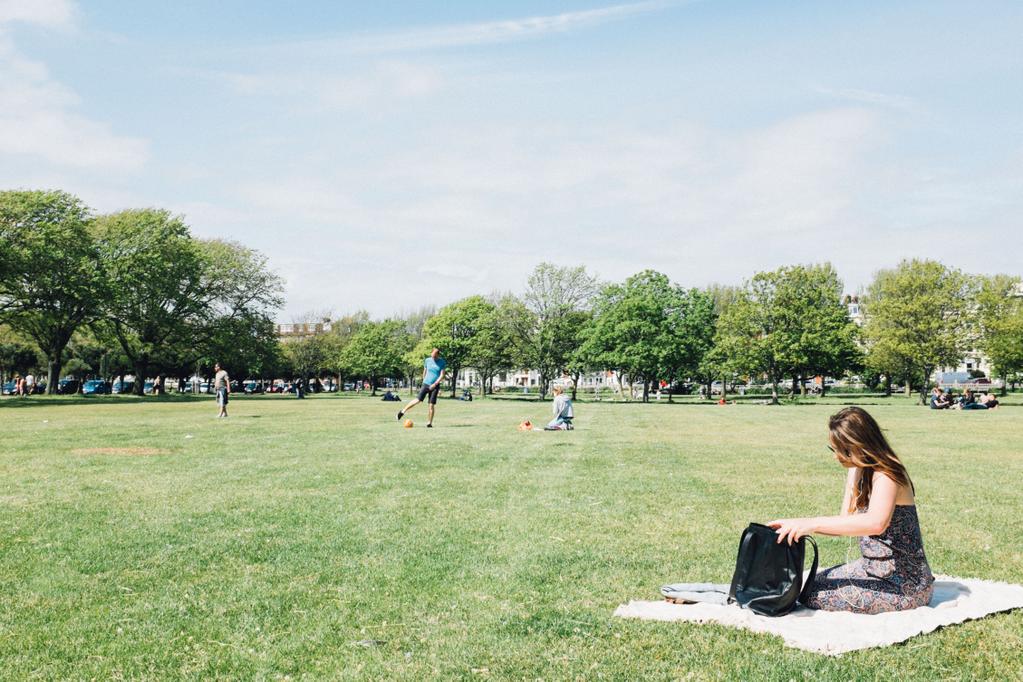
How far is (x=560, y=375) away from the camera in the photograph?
80.7 metres

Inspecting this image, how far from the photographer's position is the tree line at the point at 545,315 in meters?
54.0

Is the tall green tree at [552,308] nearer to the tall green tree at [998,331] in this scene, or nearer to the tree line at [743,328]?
the tree line at [743,328]

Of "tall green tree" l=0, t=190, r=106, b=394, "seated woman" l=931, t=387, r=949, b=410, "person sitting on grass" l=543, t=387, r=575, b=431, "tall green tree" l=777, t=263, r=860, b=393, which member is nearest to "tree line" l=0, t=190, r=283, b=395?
"tall green tree" l=0, t=190, r=106, b=394

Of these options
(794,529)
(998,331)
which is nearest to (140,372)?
(794,529)

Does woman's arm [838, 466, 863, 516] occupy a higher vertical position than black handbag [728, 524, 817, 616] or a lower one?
higher

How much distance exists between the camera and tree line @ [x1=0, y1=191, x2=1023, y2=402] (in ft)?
177

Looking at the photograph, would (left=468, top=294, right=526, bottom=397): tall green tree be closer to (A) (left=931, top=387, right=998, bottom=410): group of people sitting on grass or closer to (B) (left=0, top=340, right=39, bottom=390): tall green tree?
(A) (left=931, top=387, right=998, bottom=410): group of people sitting on grass

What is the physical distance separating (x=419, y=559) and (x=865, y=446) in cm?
449

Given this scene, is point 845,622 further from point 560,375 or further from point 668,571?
point 560,375

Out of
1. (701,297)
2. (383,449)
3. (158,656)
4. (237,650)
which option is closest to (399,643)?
(237,650)

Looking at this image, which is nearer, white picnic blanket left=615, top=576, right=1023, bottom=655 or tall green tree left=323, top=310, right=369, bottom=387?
white picnic blanket left=615, top=576, right=1023, bottom=655

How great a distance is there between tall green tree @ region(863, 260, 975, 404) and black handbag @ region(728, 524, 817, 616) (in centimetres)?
6457

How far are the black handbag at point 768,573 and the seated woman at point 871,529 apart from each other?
13 centimetres

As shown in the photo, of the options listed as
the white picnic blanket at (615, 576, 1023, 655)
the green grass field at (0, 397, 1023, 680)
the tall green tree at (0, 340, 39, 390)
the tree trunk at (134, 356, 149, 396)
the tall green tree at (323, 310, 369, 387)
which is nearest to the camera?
the green grass field at (0, 397, 1023, 680)
